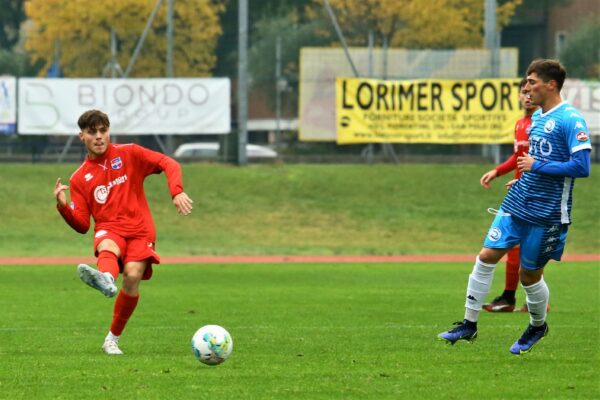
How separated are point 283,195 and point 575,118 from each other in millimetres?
18960

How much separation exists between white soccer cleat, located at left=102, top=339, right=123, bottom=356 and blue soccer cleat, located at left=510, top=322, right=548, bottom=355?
2925 mm

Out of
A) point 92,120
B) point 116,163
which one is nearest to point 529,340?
point 116,163

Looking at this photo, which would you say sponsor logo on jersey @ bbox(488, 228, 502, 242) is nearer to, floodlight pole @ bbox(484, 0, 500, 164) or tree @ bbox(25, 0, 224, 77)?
floodlight pole @ bbox(484, 0, 500, 164)

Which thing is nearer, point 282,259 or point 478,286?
point 478,286

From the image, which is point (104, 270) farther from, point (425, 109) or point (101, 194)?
point (425, 109)

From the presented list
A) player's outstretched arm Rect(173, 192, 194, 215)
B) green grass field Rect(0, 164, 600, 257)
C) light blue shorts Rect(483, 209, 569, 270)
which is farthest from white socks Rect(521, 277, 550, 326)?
green grass field Rect(0, 164, 600, 257)

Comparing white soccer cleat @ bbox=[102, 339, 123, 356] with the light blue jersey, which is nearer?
the light blue jersey

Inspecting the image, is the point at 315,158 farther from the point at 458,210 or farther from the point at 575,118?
the point at 575,118

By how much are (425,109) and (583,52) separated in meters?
11.6

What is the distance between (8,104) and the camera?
2903cm

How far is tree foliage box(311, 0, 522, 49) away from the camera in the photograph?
126 feet

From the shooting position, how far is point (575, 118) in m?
9.05

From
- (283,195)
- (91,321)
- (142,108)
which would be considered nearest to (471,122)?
(283,195)

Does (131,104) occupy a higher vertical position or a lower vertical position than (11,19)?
lower
